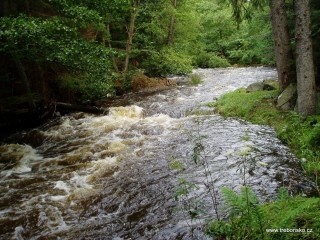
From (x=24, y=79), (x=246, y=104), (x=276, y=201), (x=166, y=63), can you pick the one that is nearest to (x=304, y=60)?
(x=246, y=104)

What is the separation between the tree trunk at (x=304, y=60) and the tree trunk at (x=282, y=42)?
175cm

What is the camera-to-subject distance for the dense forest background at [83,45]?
8770mm

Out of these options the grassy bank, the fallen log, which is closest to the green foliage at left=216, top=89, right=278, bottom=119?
the grassy bank

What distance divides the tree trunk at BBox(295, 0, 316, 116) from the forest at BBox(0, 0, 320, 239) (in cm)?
2

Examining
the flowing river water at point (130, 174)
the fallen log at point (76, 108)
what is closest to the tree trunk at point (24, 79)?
the flowing river water at point (130, 174)

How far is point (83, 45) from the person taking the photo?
31.1ft

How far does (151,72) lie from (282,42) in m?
11.5

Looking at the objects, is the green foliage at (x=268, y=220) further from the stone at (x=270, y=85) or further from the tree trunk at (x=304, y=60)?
the stone at (x=270, y=85)

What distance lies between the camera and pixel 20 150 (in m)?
9.52

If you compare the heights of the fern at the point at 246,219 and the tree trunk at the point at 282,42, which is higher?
the tree trunk at the point at 282,42

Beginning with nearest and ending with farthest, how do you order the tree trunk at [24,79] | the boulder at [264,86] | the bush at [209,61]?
the tree trunk at [24,79] < the boulder at [264,86] < the bush at [209,61]

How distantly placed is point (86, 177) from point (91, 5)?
19.8 feet

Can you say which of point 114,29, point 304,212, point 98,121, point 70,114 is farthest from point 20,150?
point 114,29

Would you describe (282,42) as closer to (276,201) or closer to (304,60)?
(304,60)
